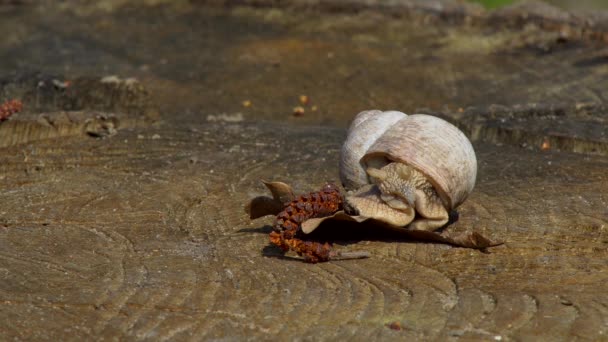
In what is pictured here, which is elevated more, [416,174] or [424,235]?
[416,174]

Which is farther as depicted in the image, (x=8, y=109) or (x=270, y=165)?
(x=8, y=109)

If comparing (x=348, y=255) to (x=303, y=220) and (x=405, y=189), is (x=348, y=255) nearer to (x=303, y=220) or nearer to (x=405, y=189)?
(x=303, y=220)

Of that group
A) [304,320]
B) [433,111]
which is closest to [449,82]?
[433,111]

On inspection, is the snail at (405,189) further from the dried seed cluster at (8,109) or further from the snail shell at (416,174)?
the dried seed cluster at (8,109)

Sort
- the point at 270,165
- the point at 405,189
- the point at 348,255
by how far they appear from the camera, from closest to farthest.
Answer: the point at 348,255
the point at 405,189
the point at 270,165

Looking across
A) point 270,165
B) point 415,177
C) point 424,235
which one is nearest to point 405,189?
point 415,177

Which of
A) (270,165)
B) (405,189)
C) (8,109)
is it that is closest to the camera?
(405,189)

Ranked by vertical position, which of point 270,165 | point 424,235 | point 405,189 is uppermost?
point 405,189
